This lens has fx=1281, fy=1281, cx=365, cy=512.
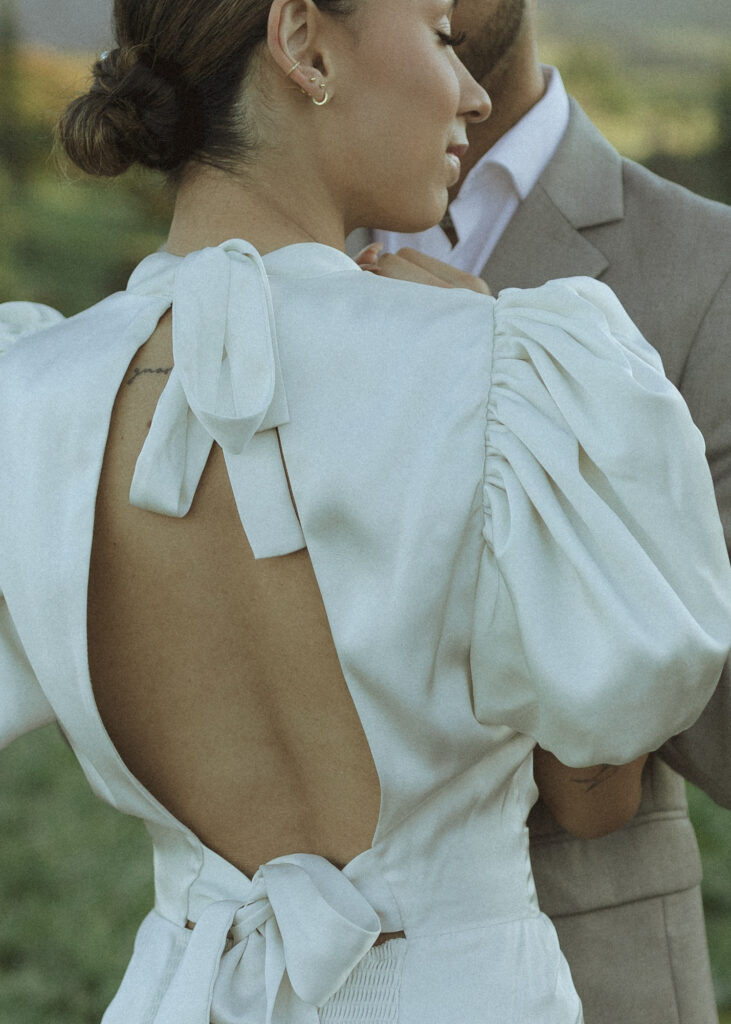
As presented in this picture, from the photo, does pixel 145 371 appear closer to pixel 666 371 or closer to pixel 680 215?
pixel 666 371

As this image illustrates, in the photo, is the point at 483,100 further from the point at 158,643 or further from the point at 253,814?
the point at 253,814

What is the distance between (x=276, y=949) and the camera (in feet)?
4.35

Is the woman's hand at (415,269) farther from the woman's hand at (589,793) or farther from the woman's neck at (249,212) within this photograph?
the woman's hand at (589,793)

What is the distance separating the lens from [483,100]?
4.81ft

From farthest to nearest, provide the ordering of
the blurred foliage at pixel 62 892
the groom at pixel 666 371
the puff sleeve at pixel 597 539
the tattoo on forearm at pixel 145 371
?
the blurred foliage at pixel 62 892 < the groom at pixel 666 371 < the tattoo on forearm at pixel 145 371 < the puff sleeve at pixel 597 539

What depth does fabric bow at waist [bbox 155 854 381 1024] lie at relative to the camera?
1286 millimetres

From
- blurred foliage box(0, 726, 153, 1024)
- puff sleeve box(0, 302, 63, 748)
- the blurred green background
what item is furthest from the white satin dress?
the blurred green background

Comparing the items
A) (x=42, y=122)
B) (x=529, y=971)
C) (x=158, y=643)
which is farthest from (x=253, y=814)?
(x=42, y=122)

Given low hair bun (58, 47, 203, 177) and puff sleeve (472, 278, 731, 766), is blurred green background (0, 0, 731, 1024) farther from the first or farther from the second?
puff sleeve (472, 278, 731, 766)

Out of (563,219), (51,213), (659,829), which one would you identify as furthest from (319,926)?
(51,213)

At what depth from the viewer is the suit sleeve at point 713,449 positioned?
5.32ft

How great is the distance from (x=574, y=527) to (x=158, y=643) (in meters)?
0.43

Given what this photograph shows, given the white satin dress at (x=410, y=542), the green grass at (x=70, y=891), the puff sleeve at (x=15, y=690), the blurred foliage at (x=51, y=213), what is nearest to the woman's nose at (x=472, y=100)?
the white satin dress at (x=410, y=542)

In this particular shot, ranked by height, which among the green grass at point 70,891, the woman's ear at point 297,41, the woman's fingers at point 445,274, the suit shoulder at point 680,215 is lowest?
the green grass at point 70,891
